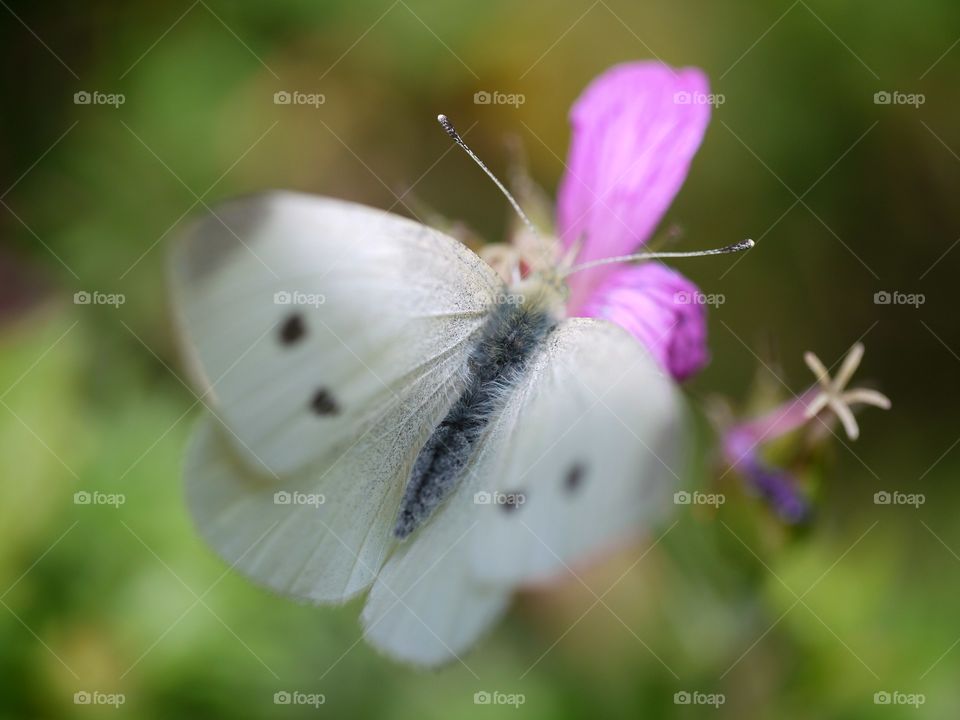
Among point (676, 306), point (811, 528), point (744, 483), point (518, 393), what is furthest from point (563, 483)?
point (811, 528)

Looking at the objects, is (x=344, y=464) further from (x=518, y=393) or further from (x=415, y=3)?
(x=415, y=3)
